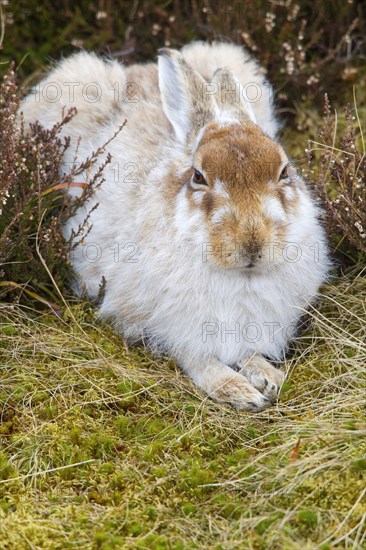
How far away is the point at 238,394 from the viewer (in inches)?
184

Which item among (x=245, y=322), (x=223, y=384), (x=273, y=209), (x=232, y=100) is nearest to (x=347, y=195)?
(x=232, y=100)

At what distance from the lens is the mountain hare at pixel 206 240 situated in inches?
178

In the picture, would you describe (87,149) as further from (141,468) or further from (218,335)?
(141,468)

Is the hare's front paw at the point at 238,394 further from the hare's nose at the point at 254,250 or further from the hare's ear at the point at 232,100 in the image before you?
the hare's ear at the point at 232,100

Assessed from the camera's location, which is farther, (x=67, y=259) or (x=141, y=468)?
(x=67, y=259)

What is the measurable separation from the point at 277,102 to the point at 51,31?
2.27 m

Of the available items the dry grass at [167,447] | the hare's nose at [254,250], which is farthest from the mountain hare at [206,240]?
the dry grass at [167,447]

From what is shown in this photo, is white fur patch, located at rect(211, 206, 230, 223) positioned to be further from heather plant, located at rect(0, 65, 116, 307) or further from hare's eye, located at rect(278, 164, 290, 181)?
heather plant, located at rect(0, 65, 116, 307)

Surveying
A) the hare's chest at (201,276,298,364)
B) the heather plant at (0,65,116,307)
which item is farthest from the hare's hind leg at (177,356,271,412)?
the heather plant at (0,65,116,307)

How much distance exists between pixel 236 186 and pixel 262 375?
1162 mm

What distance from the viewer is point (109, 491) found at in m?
4.07

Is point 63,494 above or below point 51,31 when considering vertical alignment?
below

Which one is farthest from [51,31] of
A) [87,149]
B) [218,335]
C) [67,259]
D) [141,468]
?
[141,468]

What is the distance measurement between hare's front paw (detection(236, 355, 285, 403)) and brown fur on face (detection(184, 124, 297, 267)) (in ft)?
2.55
